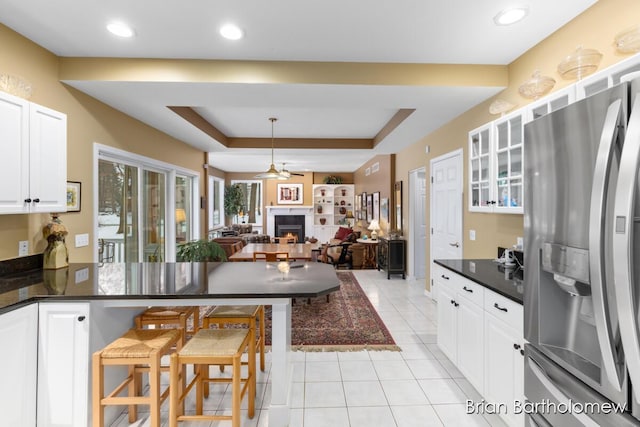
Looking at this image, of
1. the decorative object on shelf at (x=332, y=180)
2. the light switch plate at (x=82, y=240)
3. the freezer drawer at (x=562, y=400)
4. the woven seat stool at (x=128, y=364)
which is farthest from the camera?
the decorative object on shelf at (x=332, y=180)

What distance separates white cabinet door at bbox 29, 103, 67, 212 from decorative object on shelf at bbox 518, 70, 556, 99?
11.3 feet

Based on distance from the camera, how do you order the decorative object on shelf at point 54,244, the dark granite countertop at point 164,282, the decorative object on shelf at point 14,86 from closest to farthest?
the dark granite countertop at point 164,282 → the decorative object on shelf at point 14,86 → the decorative object on shelf at point 54,244

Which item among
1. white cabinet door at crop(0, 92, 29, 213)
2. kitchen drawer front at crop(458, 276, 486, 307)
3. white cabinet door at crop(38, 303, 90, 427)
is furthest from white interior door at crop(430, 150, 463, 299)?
white cabinet door at crop(0, 92, 29, 213)

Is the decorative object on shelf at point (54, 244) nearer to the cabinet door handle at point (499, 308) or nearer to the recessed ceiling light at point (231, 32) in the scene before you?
the recessed ceiling light at point (231, 32)

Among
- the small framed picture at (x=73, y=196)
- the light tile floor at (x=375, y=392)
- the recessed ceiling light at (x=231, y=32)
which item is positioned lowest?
the light tile floor at (x=375, y=392)

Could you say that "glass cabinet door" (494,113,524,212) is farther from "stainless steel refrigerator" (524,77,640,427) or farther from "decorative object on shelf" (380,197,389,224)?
"decorative object on shelf" (380,197,389,224)

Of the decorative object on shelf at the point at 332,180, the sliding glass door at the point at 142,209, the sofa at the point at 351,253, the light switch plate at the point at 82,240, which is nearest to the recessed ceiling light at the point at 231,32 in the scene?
the sliding glass door at the point at 142,209

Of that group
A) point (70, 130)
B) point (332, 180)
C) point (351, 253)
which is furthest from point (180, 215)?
point (332, 180)

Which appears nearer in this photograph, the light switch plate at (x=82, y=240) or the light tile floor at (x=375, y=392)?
the light tile floor at (x=375, y=392)

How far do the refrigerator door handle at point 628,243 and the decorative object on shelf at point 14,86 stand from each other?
322 centimetres

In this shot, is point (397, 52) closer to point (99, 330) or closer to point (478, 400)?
point (478, 400)

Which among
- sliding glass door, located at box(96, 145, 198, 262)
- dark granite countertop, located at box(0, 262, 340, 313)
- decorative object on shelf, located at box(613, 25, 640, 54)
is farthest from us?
sliding glass door, located at box(96, 145, 198, 262)

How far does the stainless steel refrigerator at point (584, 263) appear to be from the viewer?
1.01 m

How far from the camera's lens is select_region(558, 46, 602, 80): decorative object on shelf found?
77.1 inches
